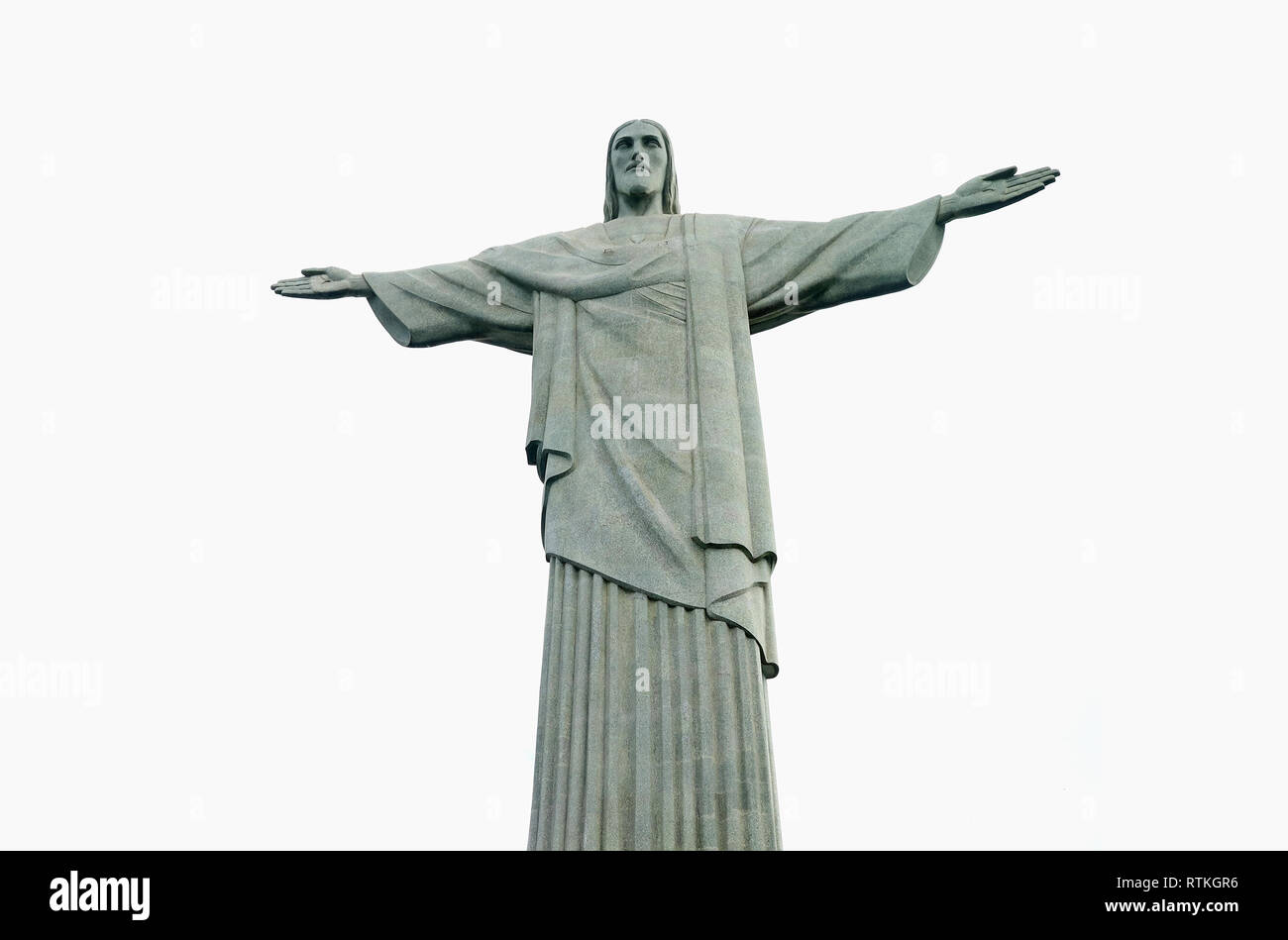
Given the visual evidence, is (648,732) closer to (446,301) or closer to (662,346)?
(662,346)

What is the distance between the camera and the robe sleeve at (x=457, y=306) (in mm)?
21359

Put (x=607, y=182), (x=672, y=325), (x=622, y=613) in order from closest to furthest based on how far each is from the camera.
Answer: (x=622, y=613)
(x=672, y=325)
(x=607, y=182)

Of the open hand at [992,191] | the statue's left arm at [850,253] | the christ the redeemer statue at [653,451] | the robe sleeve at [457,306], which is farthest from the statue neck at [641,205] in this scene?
the open hand at [992,191]

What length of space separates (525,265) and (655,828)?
21.1 ft

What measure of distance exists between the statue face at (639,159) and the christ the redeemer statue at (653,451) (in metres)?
0.02

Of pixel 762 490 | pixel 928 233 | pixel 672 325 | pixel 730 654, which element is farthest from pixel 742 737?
pixel 928 233

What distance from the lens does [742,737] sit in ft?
59.8

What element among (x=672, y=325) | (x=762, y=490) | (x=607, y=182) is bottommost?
(x=762, y=490)

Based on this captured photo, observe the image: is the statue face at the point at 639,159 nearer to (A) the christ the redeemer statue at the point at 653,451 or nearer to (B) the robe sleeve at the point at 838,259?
(A) the christ the redeemer statue at the point at 653,451

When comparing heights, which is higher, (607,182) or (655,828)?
(607,182)

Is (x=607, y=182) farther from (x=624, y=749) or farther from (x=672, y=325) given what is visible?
(x=624, y=749)

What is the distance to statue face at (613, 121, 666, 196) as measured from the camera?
71.0 feet

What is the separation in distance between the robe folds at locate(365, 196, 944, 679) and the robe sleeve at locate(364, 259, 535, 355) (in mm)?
20

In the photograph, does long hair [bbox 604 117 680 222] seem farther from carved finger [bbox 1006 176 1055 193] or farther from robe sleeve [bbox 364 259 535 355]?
carved finger [bbox 1006 176 1055 193]
